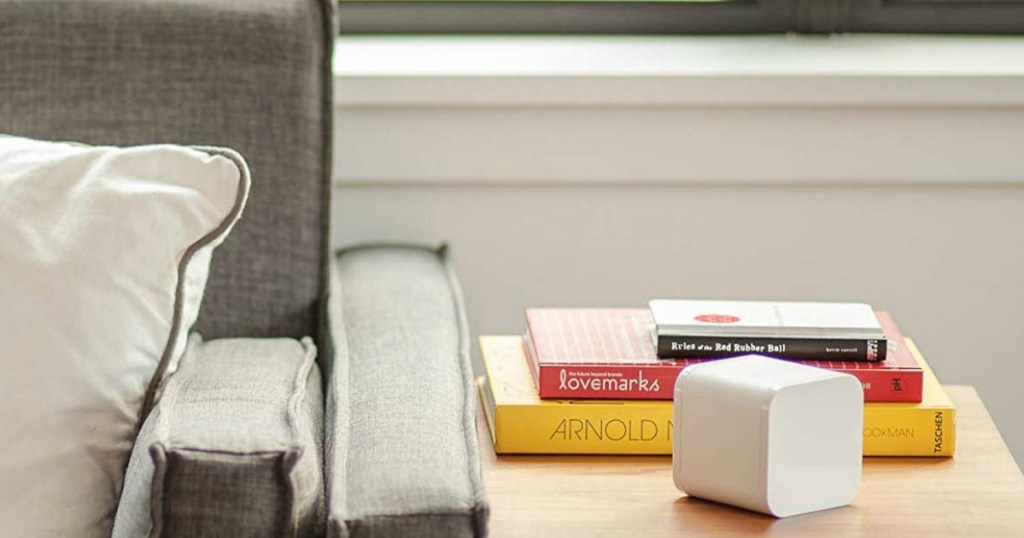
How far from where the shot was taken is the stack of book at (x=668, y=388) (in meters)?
1.24

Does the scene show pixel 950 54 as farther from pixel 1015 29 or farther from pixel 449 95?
pixel 449 95

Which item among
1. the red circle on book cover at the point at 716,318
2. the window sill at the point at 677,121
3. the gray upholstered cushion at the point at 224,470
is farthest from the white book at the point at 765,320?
the window sill at the point at 677,121

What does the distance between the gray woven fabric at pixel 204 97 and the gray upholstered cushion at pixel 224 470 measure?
291 mm

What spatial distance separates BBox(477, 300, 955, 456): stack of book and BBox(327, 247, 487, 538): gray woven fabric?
0.07 metres

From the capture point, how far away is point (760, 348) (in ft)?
4.11

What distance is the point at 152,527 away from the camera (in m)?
1.01

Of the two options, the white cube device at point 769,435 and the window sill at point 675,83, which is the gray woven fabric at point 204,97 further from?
the white cube device at point 769,435

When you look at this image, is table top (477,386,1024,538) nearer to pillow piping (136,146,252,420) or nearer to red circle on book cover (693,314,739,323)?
red circle on book cover (693,314,739,323)

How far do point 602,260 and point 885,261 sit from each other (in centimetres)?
34

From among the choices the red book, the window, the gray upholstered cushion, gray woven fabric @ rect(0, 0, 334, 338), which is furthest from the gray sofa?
the window

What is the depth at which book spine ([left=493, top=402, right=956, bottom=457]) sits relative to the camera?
1.24 metres

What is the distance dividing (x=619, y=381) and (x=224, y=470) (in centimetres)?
37

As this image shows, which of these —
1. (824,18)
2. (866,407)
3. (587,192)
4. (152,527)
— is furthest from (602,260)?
(152,527)

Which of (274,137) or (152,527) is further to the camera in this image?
(274,137)
